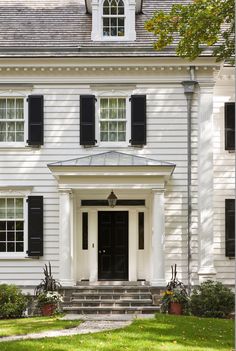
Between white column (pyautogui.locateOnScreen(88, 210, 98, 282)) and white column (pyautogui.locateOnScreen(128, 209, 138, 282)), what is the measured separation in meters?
1.09

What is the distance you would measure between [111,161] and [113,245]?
2974mm

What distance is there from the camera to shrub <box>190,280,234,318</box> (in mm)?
18203

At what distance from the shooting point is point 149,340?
42.8 ft

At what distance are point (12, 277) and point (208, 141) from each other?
7.40 meters

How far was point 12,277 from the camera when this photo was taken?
802 inches

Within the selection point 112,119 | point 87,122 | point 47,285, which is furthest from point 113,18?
point 47,285

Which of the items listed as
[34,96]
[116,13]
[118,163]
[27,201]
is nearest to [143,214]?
[118,163]

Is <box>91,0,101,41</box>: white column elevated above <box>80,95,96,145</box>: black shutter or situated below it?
above

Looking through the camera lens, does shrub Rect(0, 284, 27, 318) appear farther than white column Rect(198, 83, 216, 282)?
No

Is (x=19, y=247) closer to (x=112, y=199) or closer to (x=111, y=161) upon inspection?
(x=112, y=199)

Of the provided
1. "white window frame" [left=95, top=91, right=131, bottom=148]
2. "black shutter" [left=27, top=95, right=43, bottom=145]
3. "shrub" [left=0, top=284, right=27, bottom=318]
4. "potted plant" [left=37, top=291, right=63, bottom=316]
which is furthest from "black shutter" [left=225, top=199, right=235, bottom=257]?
"shrub" [left=0, top=284, right=27, bottom=318]

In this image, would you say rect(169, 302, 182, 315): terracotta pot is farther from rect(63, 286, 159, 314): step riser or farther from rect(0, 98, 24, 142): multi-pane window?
rect(0, 98, 24, 142): multi-pane window

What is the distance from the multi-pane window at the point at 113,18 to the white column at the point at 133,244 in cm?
579

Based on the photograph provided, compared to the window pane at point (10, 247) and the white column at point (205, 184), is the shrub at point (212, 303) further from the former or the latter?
the window pane at point (10, 247)
